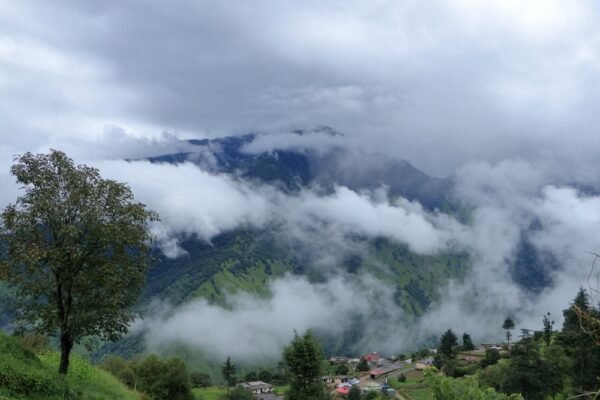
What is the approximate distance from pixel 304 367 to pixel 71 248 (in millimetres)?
30627

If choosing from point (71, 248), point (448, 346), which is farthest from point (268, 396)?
point (71, 248)

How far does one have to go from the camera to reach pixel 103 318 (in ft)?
78.3

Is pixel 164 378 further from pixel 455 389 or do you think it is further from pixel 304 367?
pixel 455 389

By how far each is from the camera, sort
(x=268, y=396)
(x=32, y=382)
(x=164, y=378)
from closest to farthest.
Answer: (x=32, y=382) < (x=164, y=378) < (x=268, y=396)

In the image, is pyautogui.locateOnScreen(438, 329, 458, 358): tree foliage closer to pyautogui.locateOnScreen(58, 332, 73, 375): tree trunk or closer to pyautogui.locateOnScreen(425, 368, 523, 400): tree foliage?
pyautogui.locateOnScreen(425, 368, 523, 400): tree foliage

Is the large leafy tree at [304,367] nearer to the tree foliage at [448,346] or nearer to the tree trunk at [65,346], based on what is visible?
the tree trunk at [65,346]

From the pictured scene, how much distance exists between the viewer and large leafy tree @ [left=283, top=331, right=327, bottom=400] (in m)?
46.8

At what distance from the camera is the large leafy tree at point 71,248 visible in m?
22.2

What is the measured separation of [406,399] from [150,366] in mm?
80116

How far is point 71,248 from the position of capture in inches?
853

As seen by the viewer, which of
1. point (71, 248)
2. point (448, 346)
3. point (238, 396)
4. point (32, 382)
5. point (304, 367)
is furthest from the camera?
point (448, 346)

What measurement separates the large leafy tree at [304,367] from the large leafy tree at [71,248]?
2516 cm

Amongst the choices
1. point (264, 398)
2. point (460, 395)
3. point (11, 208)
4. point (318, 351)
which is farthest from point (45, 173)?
point (264, 398)

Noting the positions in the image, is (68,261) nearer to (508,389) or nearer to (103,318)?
(103,318)
